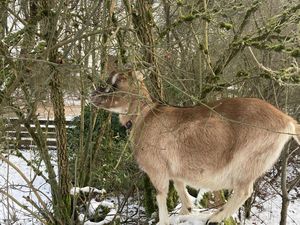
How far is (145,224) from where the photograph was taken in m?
5.56

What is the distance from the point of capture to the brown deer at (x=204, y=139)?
435 centimetres

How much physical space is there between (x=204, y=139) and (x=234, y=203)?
68 centimetres

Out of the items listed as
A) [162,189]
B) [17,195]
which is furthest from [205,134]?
[17,195]

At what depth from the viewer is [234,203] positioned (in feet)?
14.9

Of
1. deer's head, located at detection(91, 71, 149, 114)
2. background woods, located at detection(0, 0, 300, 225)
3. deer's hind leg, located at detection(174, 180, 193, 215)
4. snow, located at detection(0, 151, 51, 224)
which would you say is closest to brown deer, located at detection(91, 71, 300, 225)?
Result: deer's head, located at detection(91, 71, 149, 114)

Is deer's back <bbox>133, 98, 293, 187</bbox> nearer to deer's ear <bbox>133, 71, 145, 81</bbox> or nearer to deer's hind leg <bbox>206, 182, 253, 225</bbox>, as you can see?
deer's hind leg <bbox>206, 182, 253, 225</bbox>

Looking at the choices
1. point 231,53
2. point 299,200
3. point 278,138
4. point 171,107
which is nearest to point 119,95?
point 171,107

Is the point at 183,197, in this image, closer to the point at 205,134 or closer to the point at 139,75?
the point at 205,134

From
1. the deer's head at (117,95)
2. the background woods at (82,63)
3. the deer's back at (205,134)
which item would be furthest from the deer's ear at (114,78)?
the deer's back at (205,134)

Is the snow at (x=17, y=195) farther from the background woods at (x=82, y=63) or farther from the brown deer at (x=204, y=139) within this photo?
the brown deer at (x=204, y=139)

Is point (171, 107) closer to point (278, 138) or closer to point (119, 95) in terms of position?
point (119, 95)

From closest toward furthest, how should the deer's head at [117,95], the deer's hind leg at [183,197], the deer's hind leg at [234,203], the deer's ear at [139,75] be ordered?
the deer's ear at [139,75] < the deer's hind leg at [234,203] < the deer's head at [117,95] < the deer's hind leg at [183,197]

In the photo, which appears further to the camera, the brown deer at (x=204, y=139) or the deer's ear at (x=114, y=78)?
the deer's ear at (x=114, y=78)

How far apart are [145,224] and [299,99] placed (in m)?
7.31
